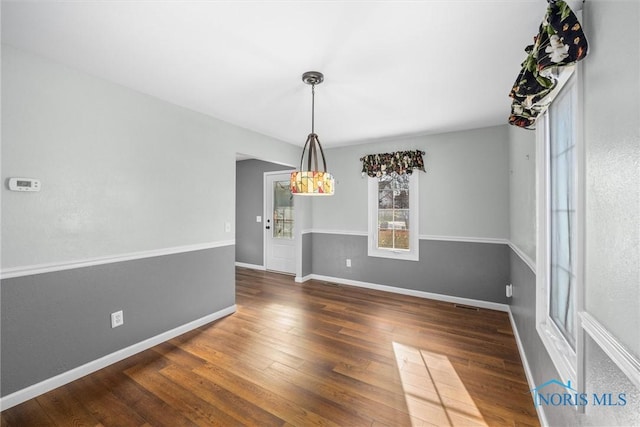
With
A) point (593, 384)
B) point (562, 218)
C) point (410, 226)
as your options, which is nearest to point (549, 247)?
point (562, 218)

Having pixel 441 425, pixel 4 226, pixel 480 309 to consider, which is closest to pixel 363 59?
pixel 441 425

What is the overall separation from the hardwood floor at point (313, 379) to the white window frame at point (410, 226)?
43.2 inches

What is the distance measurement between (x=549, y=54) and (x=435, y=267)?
10.6 feet

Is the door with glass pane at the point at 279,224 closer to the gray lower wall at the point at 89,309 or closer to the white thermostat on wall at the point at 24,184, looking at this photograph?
the gray lower wall at the point at 89,309

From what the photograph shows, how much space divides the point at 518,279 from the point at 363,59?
2.55m

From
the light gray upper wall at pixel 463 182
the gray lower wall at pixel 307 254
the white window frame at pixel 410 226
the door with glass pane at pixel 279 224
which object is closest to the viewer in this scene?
the light gray upper wall at pixel 463 182

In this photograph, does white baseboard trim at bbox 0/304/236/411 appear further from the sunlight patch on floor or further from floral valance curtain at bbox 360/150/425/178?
floral valance curtain at bbox 360/150/425/178

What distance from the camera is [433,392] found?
196 centimetres

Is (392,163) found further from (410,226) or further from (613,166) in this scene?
(613,166)

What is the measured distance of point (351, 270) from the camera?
4641mm

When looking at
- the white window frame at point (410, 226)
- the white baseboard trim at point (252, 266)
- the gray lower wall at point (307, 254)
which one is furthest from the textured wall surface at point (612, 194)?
the white baseboard trim at point (252, 266)

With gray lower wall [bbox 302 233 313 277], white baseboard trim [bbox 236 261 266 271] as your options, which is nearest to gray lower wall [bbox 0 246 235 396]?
gray lower wall [bbox 302 233 313 277]

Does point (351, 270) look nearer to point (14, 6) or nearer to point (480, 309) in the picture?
point (480, 309)

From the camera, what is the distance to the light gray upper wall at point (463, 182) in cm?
351
